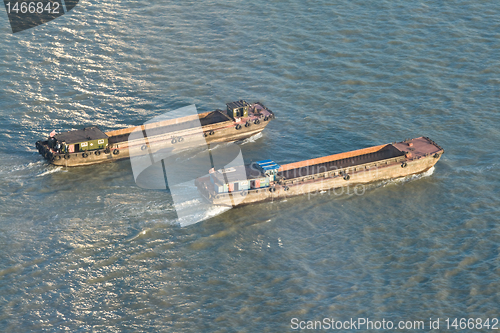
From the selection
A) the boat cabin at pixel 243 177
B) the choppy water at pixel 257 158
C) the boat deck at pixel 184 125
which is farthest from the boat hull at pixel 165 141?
the boat cabin at pixel 243 177

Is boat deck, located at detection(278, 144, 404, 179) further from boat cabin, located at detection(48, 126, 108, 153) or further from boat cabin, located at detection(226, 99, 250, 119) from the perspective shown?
boat cabin, located at detection(48, 126, 108, 153)

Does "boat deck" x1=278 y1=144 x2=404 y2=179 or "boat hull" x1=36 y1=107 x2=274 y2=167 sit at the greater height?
"boat hull" x1=36 y1=107 x2=274 y2=167

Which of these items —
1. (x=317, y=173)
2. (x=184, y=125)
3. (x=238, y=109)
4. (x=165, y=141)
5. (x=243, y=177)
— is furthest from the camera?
(x=238, y=109)

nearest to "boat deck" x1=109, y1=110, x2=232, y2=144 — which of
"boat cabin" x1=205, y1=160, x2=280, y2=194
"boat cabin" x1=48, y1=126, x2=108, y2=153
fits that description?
"boat cabin" x1=48, y1=126, x2=108, y2=153

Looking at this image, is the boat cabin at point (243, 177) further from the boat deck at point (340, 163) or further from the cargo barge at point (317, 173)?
the boat deck at point (340, 163)

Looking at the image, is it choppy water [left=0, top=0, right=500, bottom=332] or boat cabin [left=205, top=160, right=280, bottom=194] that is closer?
choppy water [left=0, top=0, right=500, bottom=332]

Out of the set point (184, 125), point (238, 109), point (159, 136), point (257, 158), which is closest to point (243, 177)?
point (257, 158)

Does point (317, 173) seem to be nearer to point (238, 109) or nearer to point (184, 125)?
point (238, 109)
